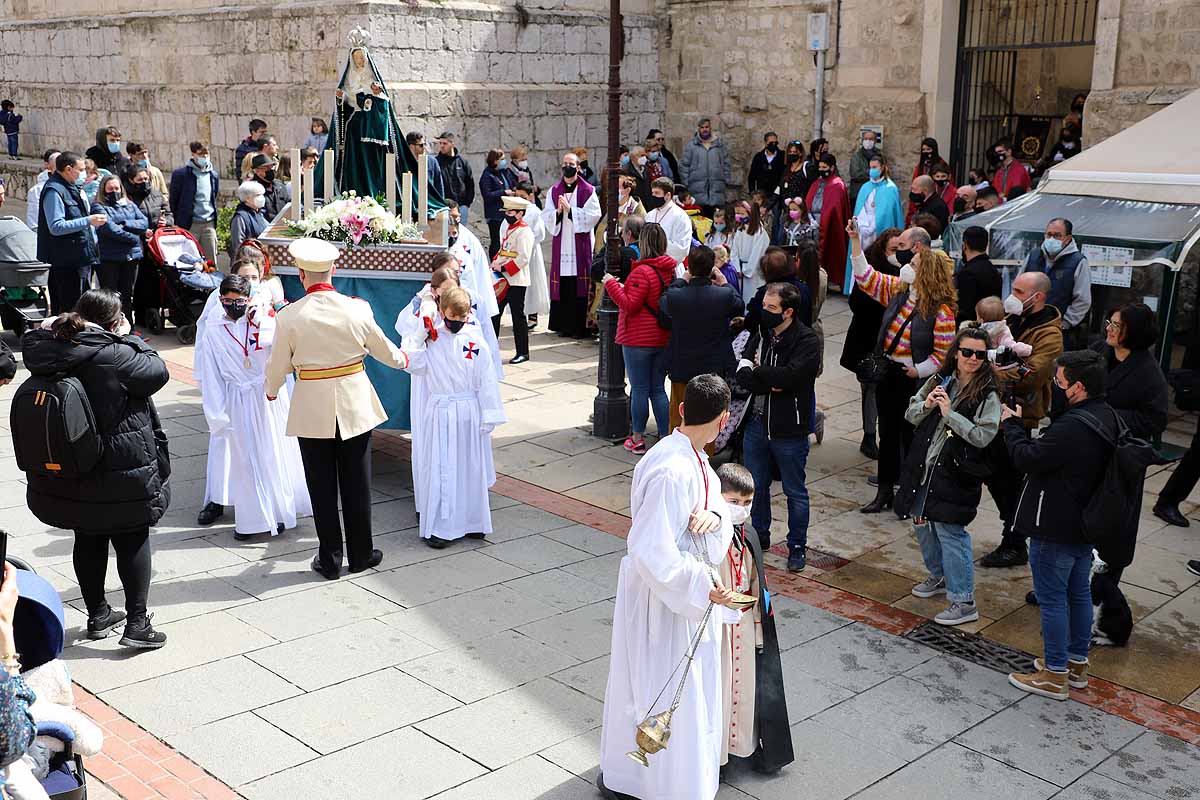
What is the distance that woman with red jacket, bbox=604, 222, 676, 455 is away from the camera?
9.03m

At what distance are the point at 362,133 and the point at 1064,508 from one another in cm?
653

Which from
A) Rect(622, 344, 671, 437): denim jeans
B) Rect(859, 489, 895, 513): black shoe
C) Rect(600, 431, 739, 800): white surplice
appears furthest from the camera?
Rect(622, 344, 671, 437): denim jeans

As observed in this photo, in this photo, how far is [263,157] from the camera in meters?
12.7

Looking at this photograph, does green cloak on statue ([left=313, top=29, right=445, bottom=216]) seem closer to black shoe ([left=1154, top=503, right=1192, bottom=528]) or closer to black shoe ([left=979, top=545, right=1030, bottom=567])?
black shoe ([left=979, top=545, right=1030, bottom=567])

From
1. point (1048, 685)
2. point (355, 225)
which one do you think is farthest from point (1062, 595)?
point (355, 225)

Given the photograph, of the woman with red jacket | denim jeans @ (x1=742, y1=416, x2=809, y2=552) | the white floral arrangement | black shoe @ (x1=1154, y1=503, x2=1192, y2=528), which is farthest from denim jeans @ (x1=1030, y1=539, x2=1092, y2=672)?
the white floral arrangement

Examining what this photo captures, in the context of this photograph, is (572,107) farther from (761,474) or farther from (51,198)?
(761,474)

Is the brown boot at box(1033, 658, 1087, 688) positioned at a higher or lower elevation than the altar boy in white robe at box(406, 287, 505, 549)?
lower

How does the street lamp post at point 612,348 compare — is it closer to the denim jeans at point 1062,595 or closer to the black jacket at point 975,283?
the black jacket at point 975,283

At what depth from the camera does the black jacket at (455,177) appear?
1481 centimetres

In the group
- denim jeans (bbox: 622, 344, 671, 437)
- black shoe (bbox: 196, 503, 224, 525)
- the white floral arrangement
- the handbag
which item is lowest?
black shoe (bbox: 196, 503, 224, 525)

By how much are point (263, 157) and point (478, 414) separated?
626 cm

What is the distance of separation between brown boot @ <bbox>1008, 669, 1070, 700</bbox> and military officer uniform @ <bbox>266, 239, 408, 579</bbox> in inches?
147

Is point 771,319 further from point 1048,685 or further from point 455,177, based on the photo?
point 455,177
